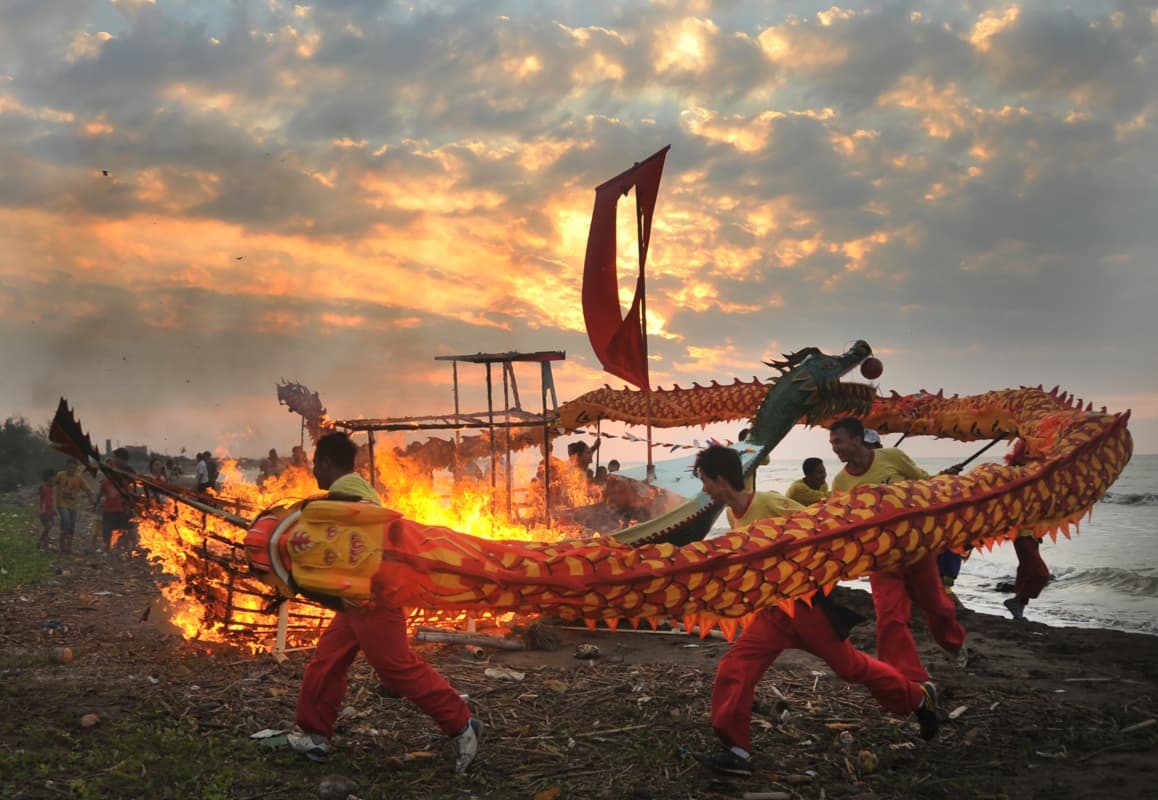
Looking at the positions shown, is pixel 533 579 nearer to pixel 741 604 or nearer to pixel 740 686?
pixel 741 604

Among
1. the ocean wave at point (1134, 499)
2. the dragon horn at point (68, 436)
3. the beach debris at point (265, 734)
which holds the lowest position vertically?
the ocean wave at point (1134, 499)

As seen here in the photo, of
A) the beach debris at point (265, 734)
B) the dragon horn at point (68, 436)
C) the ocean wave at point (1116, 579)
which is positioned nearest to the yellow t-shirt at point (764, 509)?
the beach debris at point (265, 734)

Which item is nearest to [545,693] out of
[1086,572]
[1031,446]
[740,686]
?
[740,686]

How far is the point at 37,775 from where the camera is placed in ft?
14.0

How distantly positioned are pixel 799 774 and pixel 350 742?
2.65 m

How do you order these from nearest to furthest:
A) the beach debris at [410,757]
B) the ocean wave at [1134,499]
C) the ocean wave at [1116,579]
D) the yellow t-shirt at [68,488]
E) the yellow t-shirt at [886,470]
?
the beach debris at [410,757] < the yellow t-shirt at [886,470] < the ocean wave at [1116,579] < the yellow t-shirt at [68,488] < the ocean wave at [1134,499]

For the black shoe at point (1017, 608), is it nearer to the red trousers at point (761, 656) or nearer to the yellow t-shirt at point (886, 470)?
the yellow t-shirt at point (886, 470)

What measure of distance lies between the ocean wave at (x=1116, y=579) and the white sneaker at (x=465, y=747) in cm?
1381

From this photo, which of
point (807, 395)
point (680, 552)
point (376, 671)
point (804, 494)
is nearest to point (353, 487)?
point (376, 671)

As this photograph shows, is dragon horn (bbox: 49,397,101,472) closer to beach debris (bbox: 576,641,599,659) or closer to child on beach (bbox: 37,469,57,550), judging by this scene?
beach debris (bbox: 576,641,599,659)

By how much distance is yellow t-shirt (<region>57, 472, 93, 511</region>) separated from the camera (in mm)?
15094

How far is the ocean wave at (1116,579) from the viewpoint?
1442 centimetres

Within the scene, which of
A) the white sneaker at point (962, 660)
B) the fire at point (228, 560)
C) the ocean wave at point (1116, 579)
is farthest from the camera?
the ocean wave at point (1116, 579)

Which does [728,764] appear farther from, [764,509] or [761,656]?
[764,509]
